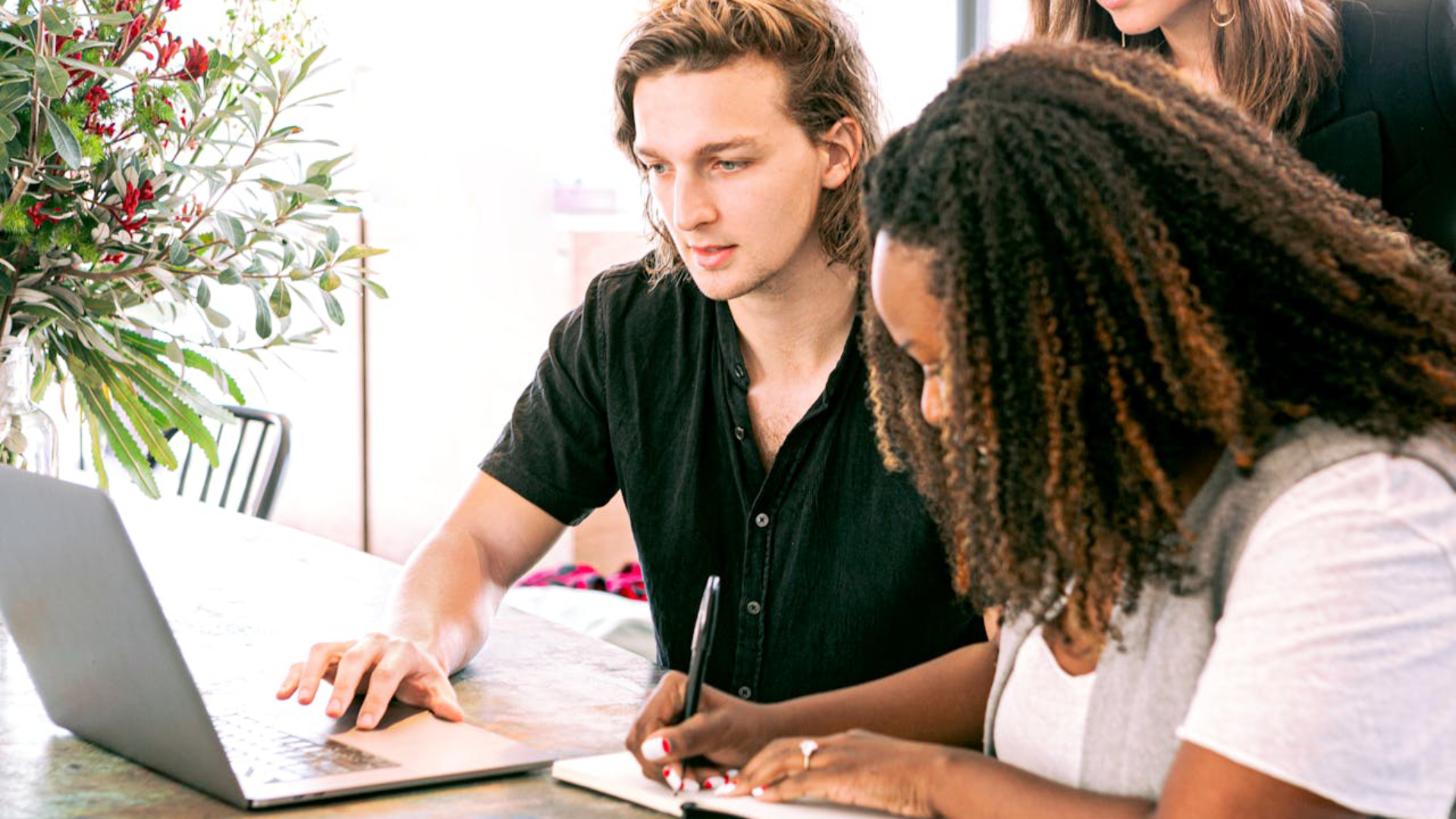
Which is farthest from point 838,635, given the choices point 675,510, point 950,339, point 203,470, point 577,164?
point 577,164

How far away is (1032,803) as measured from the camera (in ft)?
3.06

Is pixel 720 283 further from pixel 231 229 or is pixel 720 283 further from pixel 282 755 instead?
pixel 282 755

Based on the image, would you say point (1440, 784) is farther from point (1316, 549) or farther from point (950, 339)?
point (950, 339)

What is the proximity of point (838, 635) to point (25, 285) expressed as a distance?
88 cm

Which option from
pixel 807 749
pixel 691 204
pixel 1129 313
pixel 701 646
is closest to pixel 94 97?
pixel 691 204

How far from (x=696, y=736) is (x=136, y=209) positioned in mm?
802

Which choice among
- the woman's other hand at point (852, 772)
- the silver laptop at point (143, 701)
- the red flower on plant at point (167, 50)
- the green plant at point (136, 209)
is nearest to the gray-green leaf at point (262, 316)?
the green plant at point (136, 209)

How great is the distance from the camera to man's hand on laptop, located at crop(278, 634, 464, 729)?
49.6 inches

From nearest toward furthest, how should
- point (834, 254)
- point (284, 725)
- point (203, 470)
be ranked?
point (284, 725), point (834, 254), point (203, 470)

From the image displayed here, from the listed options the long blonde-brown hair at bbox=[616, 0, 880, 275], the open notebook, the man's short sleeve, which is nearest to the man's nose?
the long blonde-brown hair at bbox=[616, 0, 880, 275]

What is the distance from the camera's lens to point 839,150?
1719 mm

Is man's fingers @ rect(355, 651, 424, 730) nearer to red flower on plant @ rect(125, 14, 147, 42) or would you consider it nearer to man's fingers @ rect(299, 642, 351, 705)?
man's fingers @ rect(299, 642, 351, 705)

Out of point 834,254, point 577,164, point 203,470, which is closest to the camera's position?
point 834,254

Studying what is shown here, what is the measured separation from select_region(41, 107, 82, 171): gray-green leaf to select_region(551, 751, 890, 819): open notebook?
2.35 ft
